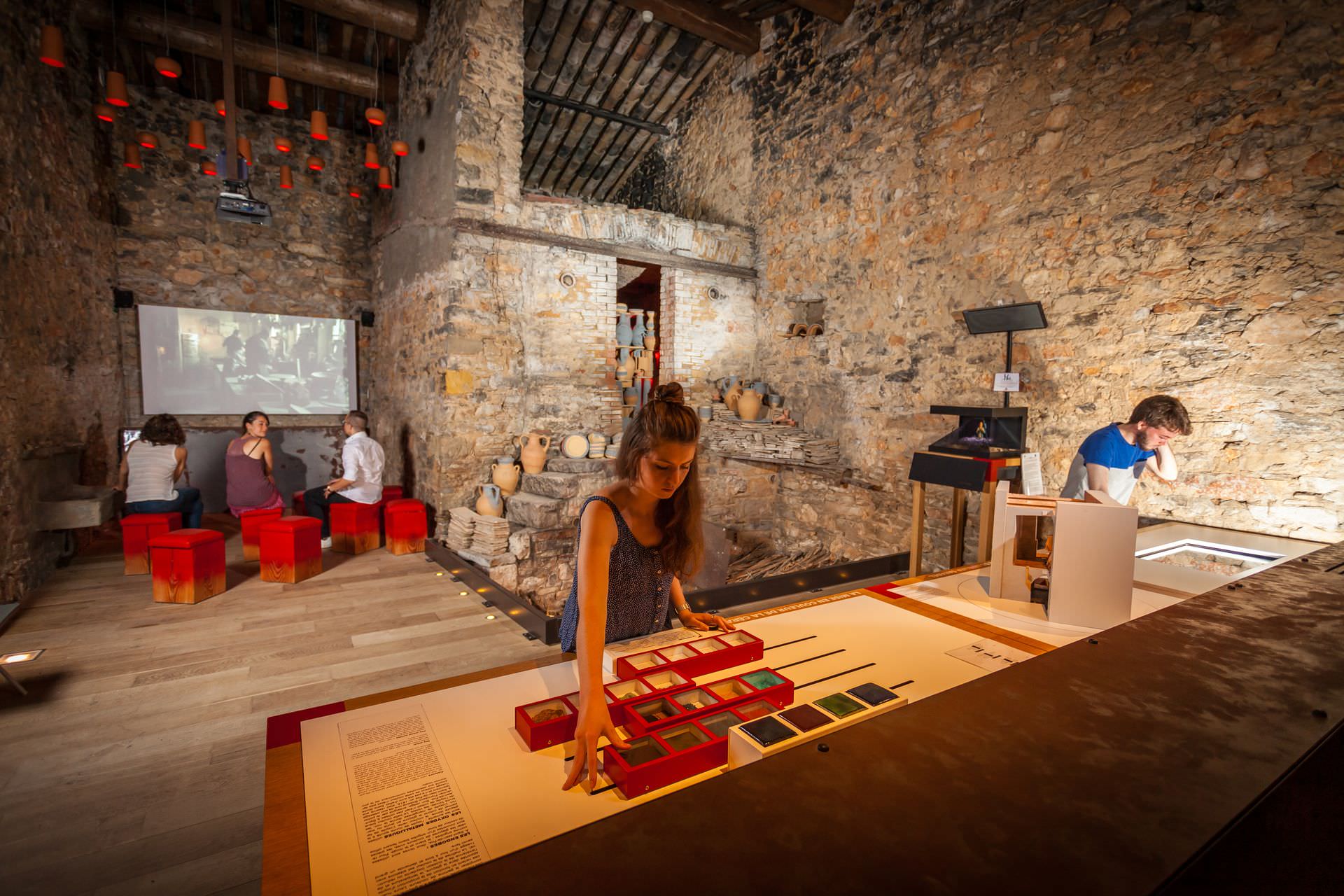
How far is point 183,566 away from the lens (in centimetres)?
404

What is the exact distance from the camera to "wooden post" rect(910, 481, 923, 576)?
3.56 metres

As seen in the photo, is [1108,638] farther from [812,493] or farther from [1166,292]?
[812,493]

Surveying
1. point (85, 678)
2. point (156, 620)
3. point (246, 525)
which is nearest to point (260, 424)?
point (246, 525)

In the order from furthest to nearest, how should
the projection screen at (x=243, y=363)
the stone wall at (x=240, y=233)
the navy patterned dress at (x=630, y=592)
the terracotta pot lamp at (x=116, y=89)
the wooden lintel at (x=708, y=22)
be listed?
1. the projection screen at (x=243, y=363)
2. the stone wall at (x=240, y=233)
3. the wooden lintel at (x=708, y=22)
4. the terracotta pot lamp at (x=116, y=89)
5. the navy patterned dress at (x=630, y=592)

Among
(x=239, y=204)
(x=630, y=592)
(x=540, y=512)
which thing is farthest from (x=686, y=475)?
(x=239, y=204)

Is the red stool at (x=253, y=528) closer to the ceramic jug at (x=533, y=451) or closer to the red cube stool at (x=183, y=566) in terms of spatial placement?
the red cube stool at (x=183, y=566)

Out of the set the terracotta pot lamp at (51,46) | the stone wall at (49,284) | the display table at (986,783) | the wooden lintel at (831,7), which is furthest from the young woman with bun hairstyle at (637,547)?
the wooden lintel at (831,7)

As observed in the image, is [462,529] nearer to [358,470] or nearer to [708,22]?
[358,470]

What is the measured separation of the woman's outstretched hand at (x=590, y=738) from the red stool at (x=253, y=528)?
501cm

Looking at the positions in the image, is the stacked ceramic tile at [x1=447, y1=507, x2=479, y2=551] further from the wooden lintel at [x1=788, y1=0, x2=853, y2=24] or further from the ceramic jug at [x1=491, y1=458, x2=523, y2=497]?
the wooden lintel at [x1=788, y1=0, x2=853, y2=24]

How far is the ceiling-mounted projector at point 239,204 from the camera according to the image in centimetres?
538

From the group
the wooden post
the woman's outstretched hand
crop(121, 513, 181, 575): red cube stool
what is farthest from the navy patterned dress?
crop(121, 513, 181, 575): red cube stool

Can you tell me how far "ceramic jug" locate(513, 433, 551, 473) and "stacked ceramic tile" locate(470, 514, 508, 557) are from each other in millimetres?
679

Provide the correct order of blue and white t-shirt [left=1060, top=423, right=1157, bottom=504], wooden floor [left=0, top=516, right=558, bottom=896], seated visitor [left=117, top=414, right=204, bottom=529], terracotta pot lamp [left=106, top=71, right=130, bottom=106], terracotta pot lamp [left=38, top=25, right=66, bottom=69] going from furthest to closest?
1. seated visitor [left=117, top=414, right=204, bottom=529]
2. terracotta pot lamp [left=106, top=71, right=130, bottom=106]
3. terracotta pot lamp [left=38, top=25, right=66, bottom=69]
4. blue and white t-shirt [left=1060, top=423, right=1157, bottom=504]
5. wooden floor [left=0, top=516, right=558, bottom=896]
